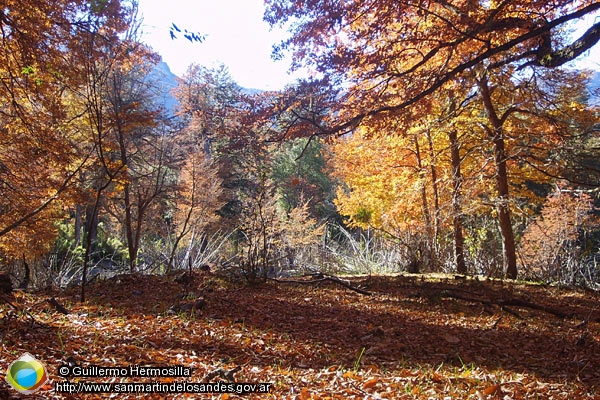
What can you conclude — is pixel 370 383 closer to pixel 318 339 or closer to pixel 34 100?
pixel 318 339

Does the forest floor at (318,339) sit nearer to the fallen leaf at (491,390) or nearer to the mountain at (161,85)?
the fallen leaf at (491,390)

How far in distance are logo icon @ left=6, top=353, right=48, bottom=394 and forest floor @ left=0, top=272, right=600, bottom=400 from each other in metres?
0.05

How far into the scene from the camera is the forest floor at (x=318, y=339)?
2.24m

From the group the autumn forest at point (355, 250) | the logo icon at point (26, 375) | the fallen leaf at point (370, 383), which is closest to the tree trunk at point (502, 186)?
the autumn forest at point (355, 250)

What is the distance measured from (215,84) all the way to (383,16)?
21.9 metres

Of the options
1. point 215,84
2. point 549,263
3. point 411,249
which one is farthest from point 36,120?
point 215,84

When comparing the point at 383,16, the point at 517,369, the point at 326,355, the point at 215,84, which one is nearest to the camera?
the point at 517,369

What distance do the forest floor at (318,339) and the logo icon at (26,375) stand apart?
0.05 meters

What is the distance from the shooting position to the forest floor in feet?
7.34

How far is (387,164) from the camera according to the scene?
11.1 meters

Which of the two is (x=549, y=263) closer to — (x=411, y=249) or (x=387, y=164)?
(x=411, y=249)

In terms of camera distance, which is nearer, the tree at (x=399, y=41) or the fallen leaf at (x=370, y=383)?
the fallen leaf at (x=370, y=383)

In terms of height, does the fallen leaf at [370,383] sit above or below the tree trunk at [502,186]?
below

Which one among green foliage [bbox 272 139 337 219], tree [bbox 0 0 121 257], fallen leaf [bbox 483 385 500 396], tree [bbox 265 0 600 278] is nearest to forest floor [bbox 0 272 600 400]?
fallen leaf [bbox 483 385 500 396]
